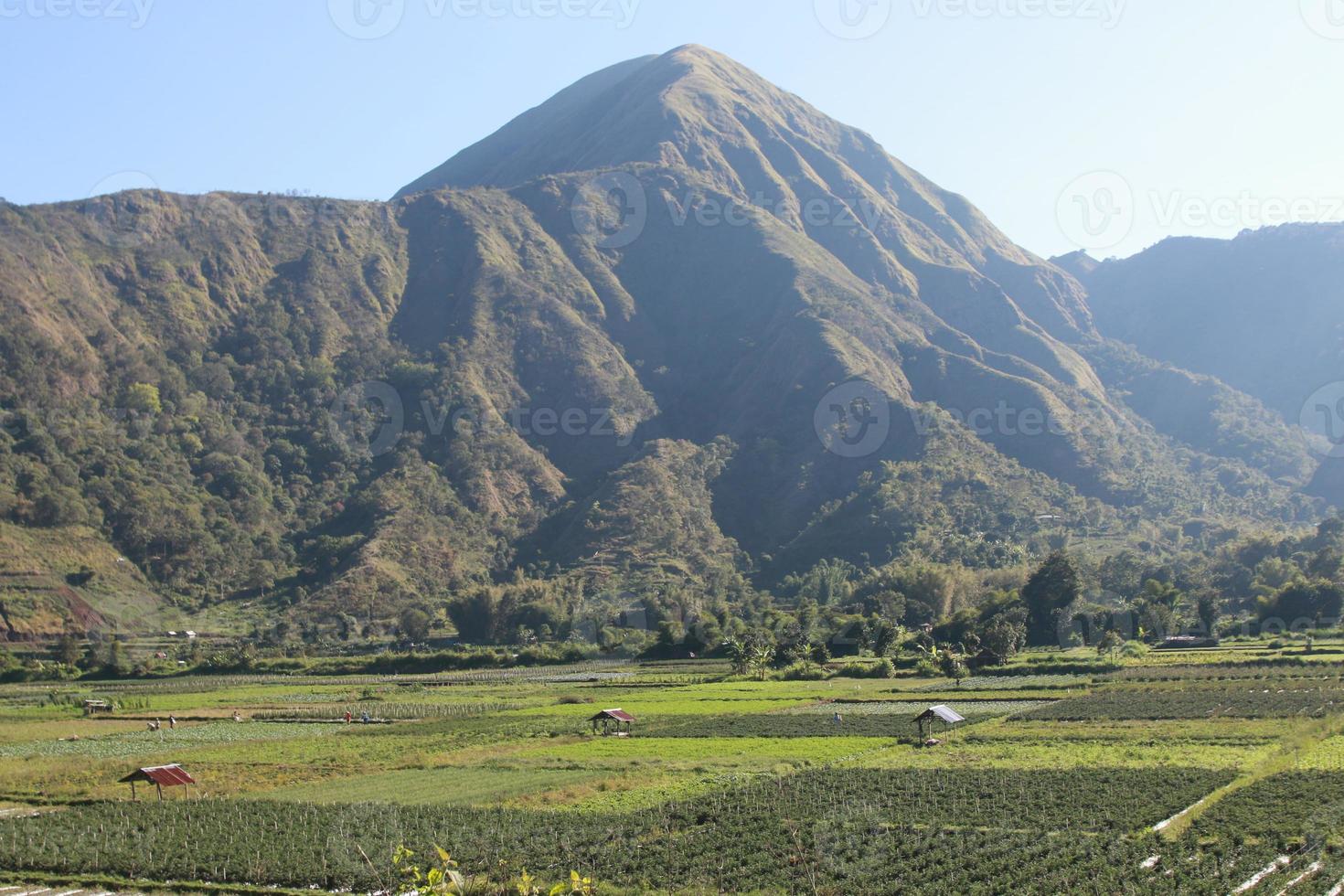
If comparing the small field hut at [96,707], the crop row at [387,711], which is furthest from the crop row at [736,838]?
the small field hut at [96,707]

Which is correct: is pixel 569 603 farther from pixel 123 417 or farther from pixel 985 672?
pixel 123 417

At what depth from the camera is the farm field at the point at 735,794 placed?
27.2 meters

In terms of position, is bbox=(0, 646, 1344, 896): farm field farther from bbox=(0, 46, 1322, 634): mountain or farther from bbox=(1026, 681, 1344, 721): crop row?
bbox=(0, 46, 1322, 634): mountain

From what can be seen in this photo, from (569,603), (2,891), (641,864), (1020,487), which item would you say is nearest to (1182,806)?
(641,864)

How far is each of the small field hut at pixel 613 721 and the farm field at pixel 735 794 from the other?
0.96 m

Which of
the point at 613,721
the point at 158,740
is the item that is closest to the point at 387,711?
the point at 158,740

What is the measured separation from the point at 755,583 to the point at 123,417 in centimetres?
8584

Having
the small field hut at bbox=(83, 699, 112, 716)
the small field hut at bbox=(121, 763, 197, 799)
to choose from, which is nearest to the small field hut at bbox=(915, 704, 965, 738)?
the small field hut at bbox=(121, 763, 197, 799)
